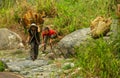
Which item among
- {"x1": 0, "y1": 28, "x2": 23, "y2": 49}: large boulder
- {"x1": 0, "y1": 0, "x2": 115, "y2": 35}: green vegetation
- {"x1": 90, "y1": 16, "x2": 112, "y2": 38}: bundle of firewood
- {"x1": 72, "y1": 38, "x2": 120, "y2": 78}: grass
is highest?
{"x1": 72, "y1": 38, "x2": 120, "y2": 78}: grass

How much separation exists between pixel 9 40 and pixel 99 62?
9659 millimetres

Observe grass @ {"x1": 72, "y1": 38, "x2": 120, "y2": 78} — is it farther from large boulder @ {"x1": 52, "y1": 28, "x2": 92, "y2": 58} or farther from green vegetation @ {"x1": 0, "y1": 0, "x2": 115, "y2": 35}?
green vegetation @ {"x1": 0, "y1": 0, "x2": 115, "y2": 35}

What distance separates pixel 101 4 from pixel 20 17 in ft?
13.9

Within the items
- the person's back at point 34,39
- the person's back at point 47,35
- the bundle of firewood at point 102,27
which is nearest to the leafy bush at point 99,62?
the bundle of firewood at point 102,27

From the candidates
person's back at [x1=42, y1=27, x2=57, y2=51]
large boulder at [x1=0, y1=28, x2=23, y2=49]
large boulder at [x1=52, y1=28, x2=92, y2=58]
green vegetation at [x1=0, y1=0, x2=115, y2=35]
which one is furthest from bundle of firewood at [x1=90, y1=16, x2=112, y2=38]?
large boulder at [x1=0, y1=28, x2=23, y2=49]

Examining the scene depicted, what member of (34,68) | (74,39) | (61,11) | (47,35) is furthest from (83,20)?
(34,68)

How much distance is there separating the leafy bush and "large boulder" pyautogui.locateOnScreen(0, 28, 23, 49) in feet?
28.5

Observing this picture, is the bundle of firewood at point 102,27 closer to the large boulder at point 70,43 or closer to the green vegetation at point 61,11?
the large boulder at point 70,43

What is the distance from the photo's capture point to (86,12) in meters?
18.8

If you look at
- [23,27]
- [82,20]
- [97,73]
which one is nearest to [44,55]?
[82,20]

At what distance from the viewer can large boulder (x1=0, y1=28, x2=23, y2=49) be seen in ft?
61.1

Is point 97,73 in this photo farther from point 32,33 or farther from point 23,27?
point 23,27

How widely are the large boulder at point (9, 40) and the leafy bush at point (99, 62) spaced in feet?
28.5

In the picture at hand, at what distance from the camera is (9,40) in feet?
61.8
